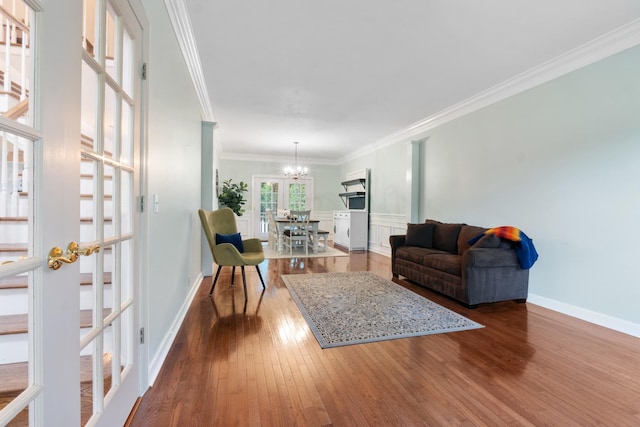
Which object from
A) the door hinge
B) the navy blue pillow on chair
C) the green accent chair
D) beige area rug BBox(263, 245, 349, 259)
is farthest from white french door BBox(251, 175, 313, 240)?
the door hinge

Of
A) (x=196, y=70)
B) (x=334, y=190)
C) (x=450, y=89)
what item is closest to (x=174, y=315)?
(x=196, y=70)

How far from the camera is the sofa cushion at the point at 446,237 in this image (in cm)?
388

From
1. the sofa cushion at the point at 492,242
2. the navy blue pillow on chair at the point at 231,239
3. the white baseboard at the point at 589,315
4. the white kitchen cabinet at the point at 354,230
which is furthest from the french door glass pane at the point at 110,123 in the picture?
the white kitchen cabinet at the point at 354,230

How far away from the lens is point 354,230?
6.89m

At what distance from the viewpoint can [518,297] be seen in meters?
3.19

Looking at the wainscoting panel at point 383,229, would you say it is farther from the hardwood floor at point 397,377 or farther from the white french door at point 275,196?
the hardwood floor at point 397,377

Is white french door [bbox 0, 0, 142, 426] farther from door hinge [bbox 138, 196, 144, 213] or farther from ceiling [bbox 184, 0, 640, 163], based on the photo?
ceiling [bbox 184, 0, 640, 163]

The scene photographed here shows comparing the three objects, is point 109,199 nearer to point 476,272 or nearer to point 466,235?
point 476,272

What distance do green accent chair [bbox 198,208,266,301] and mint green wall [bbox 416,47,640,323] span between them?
3.13 metres

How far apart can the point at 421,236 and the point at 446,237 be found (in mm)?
349

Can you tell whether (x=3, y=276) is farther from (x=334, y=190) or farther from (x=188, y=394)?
(x=334, y=190)

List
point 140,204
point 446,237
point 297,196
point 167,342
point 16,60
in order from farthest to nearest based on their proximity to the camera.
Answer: point 297,196, point 446,237, point 167,342, point 140,204, point 16,60

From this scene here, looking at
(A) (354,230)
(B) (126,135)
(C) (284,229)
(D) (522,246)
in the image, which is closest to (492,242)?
(D) (522,246)

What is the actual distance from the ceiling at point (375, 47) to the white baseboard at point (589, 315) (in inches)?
101
